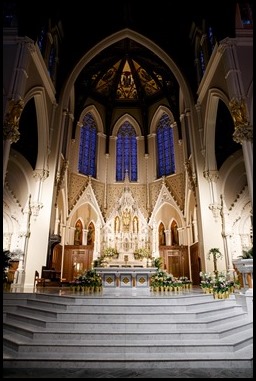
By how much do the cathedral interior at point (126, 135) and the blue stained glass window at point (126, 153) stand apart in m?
0.10

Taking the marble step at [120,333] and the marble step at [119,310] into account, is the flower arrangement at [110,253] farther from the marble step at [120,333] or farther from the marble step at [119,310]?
the marble step at [120,333]

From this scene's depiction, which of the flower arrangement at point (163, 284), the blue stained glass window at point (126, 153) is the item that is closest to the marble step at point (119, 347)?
the flower arrangement at point (163, 284)

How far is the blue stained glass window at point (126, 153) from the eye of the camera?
24.0 meters

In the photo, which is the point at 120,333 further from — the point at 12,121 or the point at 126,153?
the point at 126,153

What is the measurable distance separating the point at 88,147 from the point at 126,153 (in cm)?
364

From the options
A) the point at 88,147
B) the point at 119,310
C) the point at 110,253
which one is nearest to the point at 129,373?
the point at 119,310

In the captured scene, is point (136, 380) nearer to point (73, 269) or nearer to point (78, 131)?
point (73, 269)

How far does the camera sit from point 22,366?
5152mm

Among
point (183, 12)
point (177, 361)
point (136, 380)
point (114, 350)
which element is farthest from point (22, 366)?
point (183, 12)

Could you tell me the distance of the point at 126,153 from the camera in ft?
81.1

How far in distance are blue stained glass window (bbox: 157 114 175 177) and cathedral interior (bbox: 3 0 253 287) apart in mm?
106

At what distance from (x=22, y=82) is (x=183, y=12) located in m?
13.2

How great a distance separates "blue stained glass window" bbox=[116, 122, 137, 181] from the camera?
2400 centimetres

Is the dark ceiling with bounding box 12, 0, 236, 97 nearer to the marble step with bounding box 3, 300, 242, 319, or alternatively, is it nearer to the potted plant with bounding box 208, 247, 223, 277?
the potted plant with bounding box 208, 247, 223, 277
